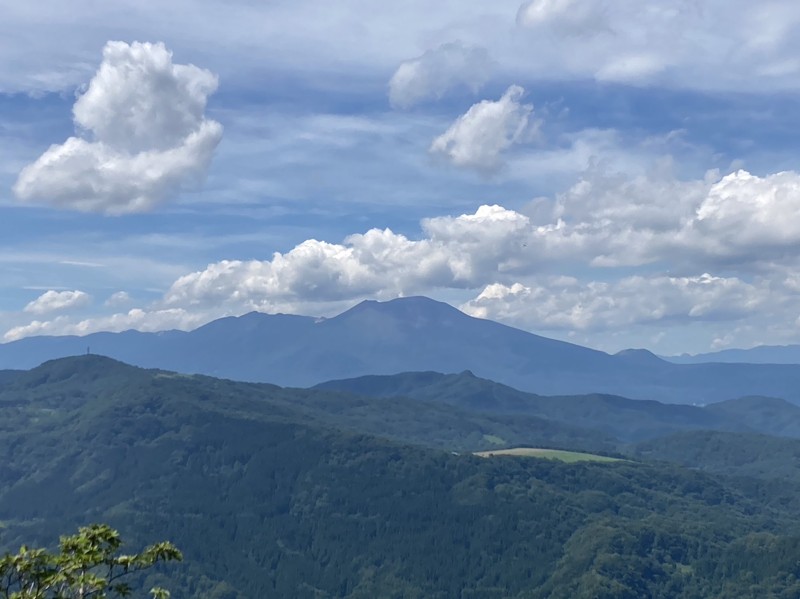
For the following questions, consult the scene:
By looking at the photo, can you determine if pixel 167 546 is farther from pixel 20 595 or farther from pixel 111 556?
pixel 20 595

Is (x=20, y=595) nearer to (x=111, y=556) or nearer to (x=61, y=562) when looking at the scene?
(x=61, y=562)

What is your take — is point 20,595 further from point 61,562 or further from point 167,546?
point 167,546

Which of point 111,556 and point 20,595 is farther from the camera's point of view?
point 111,556

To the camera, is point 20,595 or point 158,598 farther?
point 158,598

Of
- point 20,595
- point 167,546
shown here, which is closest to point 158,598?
point 167,546

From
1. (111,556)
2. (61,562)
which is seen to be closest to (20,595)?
(61,562)
